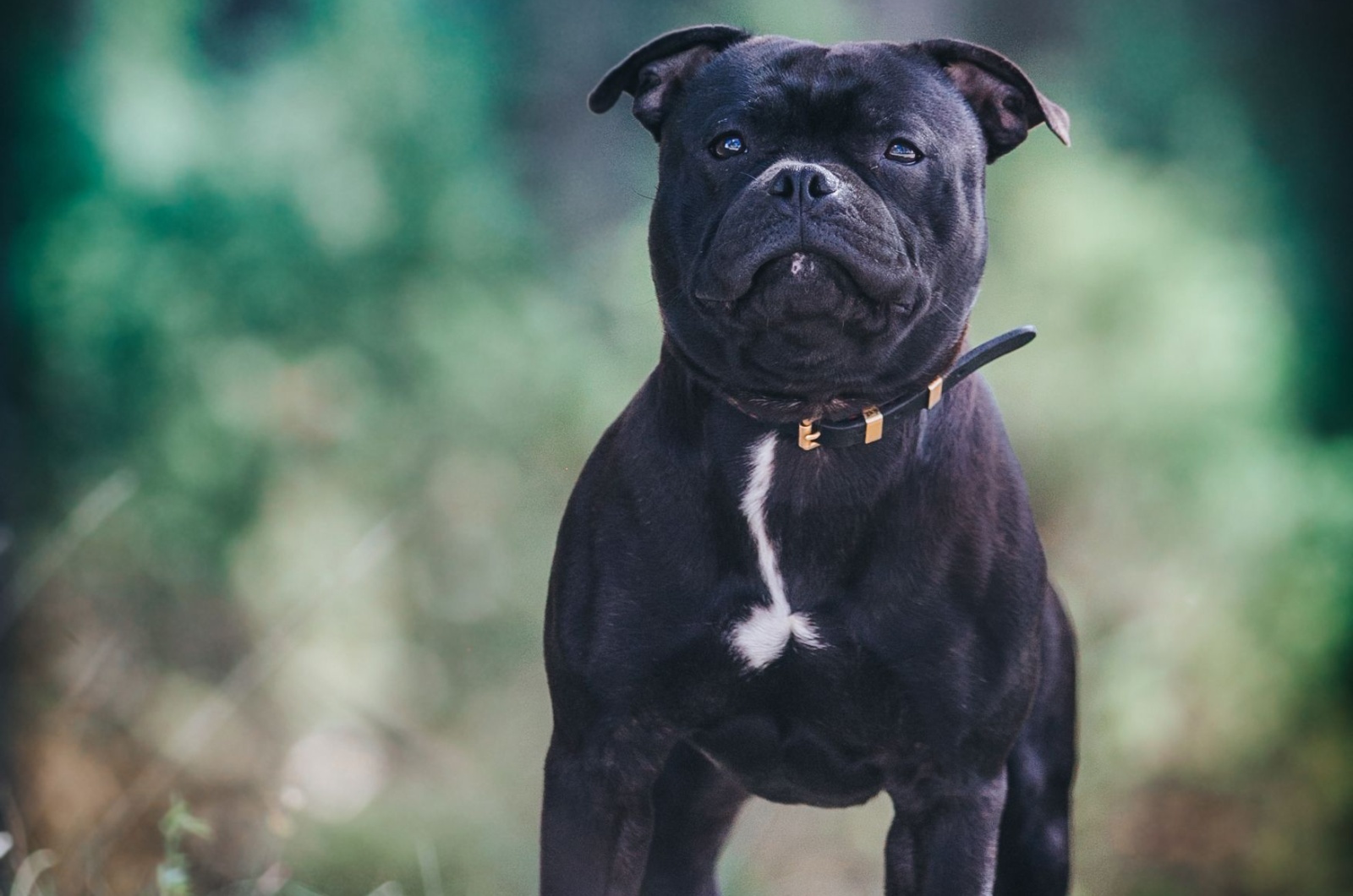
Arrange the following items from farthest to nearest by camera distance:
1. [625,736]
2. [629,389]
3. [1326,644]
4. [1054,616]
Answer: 1. [629,389]
2. [1326,644]
3. [1054,616]
4. [625,736]

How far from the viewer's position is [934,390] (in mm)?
1850

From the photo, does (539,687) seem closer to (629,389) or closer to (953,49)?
(629,389)

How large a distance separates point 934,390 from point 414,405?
2.06 m

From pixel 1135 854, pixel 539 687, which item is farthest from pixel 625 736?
pixel 1135 854

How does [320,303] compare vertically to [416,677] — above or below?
above

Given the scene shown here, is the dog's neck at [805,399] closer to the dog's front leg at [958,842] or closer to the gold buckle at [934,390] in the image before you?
the gold buckle at [934,390]

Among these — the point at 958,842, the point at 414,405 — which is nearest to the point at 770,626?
the point at 958,842

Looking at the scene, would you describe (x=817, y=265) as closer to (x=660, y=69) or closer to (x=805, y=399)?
(x=805, y=399)

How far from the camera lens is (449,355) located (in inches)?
145

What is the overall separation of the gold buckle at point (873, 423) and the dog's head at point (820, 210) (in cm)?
2

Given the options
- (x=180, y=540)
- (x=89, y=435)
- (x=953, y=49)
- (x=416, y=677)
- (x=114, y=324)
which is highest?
(x=953, y=49)

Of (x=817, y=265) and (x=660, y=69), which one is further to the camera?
(x=660, y=69)

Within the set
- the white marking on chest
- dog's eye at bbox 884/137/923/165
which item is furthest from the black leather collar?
dog's eye at bbox 884/137/923/165

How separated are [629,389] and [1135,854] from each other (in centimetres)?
151
